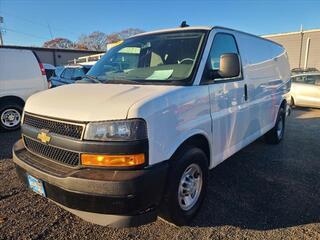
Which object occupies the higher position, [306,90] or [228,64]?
[228,64]

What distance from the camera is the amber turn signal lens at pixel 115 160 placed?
2.46 m

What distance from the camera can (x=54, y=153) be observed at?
2.79 metres

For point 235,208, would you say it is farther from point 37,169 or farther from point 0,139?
point 0,139

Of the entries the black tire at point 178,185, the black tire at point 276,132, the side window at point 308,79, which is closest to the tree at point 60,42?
the side window at point 308,79

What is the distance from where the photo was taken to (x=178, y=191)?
9.47 feet

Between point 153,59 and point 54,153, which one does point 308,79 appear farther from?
point 54,153

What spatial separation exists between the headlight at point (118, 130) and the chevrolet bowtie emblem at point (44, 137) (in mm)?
540

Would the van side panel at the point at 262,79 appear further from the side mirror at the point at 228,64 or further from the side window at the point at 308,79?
the side window at the point at 308,79

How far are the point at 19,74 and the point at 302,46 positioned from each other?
94.8ft

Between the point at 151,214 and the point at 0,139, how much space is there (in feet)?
17.9

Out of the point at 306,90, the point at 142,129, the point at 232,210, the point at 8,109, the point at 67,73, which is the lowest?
the point at 306,90

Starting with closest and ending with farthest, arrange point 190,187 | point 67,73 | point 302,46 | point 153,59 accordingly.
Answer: point 190,187 → point 153,59 → point 67,73 → point 302,46

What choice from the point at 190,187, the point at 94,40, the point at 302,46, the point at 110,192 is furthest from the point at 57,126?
the point at 94,40

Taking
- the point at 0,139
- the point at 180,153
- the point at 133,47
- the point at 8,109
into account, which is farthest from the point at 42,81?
the point at 180,153
